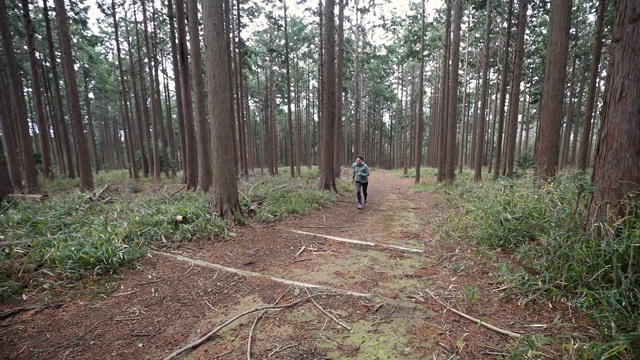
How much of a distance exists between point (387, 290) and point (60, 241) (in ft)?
17.6

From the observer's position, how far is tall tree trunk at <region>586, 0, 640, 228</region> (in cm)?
281

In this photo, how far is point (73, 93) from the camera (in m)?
9.73

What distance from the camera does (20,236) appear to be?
465 cm

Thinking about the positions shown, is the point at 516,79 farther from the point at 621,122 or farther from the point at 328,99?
the point at 621,122

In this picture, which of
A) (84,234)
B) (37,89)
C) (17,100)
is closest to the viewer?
(84,234)

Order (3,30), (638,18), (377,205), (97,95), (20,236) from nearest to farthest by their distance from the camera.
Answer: (638,18) → (20,236) → (377,205) → (3,30) → (97,95)

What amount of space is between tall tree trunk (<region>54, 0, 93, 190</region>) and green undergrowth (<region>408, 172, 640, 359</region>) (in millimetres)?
13487

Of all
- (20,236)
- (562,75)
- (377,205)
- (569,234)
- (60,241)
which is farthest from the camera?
(377,205)

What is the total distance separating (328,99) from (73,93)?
960cm

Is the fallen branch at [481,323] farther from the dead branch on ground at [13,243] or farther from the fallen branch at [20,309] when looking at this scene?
the dead branch on ground at [13,243]

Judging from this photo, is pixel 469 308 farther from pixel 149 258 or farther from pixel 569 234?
pixel 149 258

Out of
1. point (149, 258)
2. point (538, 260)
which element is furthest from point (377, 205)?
point (149, 258)

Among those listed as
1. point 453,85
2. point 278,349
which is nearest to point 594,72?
point 453,85

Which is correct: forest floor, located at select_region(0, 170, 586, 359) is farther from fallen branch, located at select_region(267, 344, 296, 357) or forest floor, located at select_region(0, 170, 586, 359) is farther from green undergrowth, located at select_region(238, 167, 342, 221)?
green undergrowth, located at select_region(238, 167, 342, 221)
